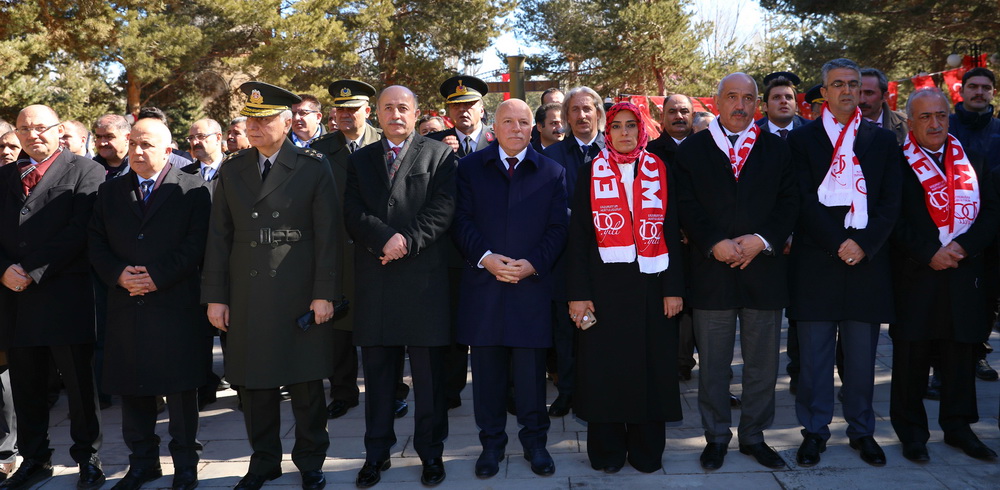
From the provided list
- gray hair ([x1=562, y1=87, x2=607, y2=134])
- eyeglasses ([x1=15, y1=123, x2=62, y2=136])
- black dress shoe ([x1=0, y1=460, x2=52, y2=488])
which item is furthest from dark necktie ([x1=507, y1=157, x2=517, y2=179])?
black dress shoe ([x1=0, y1=460, x2=52, y2=488])

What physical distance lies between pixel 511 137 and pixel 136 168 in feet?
6.39

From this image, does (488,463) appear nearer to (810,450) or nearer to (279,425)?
(279,425)

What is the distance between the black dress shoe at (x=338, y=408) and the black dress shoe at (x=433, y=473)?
1.45m

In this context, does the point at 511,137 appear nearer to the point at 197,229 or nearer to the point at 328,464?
the point at 197,229

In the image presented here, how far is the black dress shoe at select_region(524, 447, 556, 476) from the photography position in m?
4.25

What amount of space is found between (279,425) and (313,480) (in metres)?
0.34

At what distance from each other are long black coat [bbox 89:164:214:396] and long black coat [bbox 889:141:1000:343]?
147 inches

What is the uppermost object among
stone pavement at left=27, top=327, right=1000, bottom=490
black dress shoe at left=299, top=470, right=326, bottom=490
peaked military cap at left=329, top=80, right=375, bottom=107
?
peaked military cap at left=329, top=80, right=375, bottom=107

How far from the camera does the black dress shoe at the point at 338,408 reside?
18.3 ft

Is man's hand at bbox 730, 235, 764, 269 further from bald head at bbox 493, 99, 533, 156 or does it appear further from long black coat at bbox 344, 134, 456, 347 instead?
long black coat at bbox 344, 134, 456, 347

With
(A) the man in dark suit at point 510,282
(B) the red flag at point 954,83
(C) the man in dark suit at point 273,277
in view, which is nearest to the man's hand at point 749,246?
(A) the man in dark suit at point 510,282

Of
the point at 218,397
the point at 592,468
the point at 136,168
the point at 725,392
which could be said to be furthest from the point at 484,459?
the point at 218,397

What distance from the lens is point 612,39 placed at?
87.4 ft

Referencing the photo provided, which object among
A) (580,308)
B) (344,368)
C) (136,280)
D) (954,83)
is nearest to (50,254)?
(136,280)
